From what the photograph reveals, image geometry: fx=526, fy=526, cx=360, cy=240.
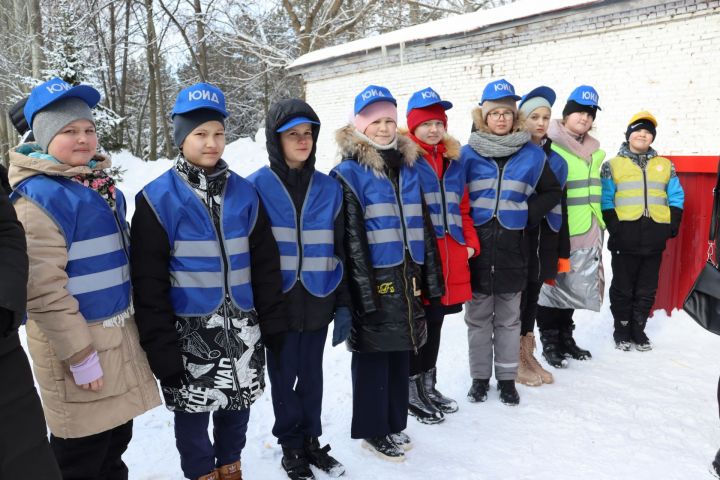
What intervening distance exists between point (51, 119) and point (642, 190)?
15.7 feet

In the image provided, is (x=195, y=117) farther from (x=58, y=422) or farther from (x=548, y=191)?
(x=548, y=191)

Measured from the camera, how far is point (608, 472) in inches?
121

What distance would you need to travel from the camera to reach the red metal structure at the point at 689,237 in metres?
5.85

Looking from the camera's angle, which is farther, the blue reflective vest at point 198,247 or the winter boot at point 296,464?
the winter boot at point 296,464

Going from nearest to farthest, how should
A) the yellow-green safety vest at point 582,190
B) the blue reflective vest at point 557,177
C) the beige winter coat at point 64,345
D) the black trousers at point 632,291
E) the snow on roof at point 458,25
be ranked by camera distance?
the beige winter coat at point 64,345, the blue reflective vest at point 557,177, the yellow-green safety vest at point 582,190, the black trousers at point 632,291, the snow on roof at point 458,25

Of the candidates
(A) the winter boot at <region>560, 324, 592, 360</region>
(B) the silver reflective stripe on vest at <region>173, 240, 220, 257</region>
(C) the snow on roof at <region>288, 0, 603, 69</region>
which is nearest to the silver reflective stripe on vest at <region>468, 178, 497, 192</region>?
(A) the winter boot at <region>560, 324, 592, 360</region>

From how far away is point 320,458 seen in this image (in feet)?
9.95

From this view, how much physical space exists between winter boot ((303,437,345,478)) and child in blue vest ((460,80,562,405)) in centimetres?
139

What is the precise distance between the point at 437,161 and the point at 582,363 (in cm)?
249

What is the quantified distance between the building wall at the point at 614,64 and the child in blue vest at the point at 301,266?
5349 mm

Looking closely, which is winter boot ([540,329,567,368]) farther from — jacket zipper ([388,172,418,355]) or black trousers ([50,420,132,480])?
black trousers ([50,420,132,480])

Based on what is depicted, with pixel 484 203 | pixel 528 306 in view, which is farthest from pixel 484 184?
pixel 528 306

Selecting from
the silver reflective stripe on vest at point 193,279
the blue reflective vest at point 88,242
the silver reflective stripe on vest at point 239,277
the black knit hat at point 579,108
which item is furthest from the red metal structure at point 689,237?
the blue reflective vest at point 88,242

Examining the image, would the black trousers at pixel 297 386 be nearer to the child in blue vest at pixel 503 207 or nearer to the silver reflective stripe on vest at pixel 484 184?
the child in blue vest at pixel 503 207
